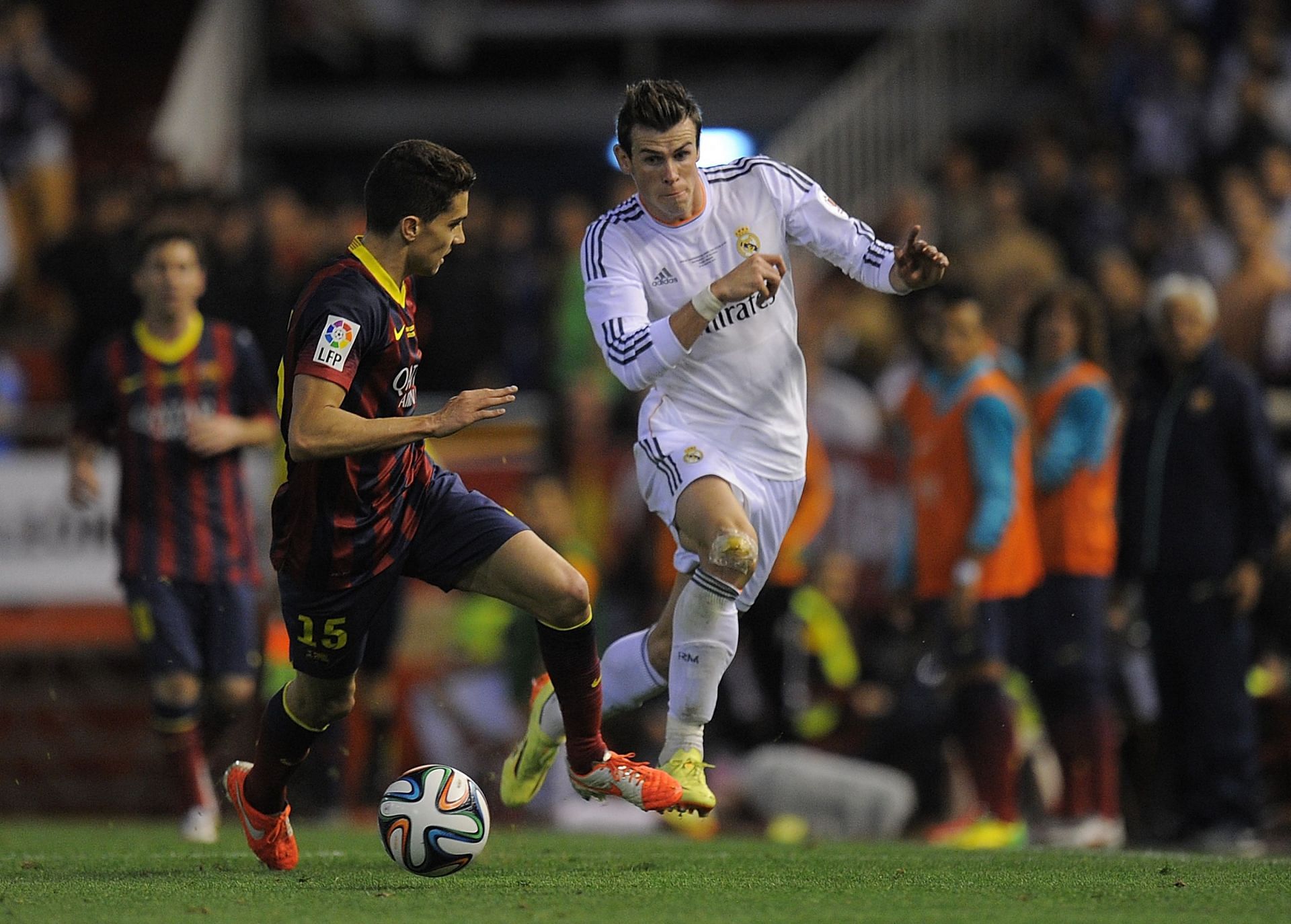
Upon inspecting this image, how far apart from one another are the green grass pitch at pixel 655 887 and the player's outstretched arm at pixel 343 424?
131cm

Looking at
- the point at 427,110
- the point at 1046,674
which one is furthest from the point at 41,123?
the point at 1046,674

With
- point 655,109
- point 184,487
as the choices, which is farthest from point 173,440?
point 655,109

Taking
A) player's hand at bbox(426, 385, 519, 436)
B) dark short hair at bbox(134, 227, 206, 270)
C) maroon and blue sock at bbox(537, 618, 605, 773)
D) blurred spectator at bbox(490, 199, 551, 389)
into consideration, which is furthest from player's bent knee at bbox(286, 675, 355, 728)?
blurred spectator at bbox(490, 199, 551, 389)

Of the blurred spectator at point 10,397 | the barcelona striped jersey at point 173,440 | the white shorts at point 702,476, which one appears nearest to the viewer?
the white shorts at point 702,476

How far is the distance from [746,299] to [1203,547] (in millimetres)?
3281

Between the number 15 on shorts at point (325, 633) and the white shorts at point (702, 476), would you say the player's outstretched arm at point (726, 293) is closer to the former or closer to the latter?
the white shorts at point (702, 476)

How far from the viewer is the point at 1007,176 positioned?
1375cm

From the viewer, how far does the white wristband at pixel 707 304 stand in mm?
5957

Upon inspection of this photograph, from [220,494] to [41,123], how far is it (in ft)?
27.5

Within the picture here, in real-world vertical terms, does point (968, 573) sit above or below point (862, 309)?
below

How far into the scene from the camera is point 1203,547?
8742 mm

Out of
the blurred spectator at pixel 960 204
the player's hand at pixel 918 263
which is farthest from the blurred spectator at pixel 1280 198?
the player's hand at pixel 918 263

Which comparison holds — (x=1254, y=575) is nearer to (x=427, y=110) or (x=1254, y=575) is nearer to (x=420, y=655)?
(x=420, y=655)

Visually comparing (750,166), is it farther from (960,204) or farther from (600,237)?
(960,204)
